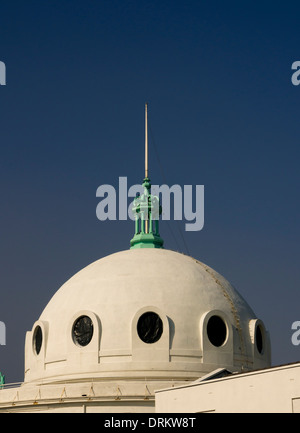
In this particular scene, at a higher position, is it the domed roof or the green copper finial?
the green copper finial

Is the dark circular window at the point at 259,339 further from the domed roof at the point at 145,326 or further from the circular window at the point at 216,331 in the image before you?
the circular window at the point at 216,331

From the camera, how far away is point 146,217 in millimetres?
53719

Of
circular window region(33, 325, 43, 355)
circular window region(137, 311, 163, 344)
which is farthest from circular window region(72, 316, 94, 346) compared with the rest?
circular window region(33, 325, 43, 355)

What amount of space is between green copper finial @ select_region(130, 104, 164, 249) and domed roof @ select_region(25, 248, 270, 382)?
133 inches

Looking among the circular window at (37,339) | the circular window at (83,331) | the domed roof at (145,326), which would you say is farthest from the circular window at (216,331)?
the circular window at (37,339)

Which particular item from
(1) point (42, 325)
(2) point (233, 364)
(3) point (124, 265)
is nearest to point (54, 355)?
(1) point (42, 325)

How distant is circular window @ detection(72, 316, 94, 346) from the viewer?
46.2 m

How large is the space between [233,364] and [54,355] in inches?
342

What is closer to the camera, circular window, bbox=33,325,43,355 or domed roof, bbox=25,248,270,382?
domed roof, bbox=25,248,270,382

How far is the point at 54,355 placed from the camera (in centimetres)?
4709

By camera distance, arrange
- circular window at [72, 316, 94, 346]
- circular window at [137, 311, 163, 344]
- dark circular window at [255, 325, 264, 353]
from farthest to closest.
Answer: dark circular window at [255, 325, 264, 353] → circular window at [72, 316, 94, 346] → circular window at [137, 311, 163, 344]

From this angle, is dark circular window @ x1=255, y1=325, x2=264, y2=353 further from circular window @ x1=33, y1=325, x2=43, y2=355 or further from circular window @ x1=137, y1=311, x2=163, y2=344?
circular window @ x1=33, y1=325, x2=43, y2=355

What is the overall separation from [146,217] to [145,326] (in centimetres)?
966
